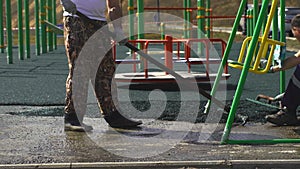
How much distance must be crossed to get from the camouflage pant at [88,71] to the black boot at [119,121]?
0.05m

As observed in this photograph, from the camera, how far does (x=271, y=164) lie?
534 centimetres

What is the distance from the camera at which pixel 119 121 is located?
7027 mm

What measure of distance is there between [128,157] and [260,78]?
7.15 meters

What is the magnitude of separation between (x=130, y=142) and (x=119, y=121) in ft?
2.56

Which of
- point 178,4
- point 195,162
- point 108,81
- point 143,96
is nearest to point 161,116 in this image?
point 108,81

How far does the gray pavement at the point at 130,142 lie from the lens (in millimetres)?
5355

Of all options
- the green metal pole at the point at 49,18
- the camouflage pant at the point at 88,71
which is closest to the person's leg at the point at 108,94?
the camouflage pant at the point at 88,71

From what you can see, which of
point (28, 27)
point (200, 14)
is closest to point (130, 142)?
point (200, 14)

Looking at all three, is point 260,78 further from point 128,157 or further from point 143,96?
point 128,157

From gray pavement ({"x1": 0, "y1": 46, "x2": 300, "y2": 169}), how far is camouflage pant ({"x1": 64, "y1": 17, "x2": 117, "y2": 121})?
0.26 m

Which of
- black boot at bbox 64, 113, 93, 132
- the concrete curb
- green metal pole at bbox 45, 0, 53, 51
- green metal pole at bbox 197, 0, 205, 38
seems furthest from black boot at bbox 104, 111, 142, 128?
green metal pole at bbox 45, 0, 53, 51

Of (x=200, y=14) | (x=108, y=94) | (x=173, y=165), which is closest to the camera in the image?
(x=173, y=165)

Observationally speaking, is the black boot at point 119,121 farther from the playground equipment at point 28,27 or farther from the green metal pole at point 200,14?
the green metal pole at point 200,14

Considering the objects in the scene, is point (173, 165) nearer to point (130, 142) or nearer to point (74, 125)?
point (130, 142)
